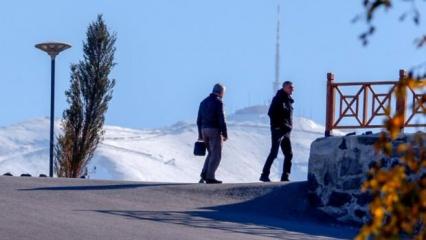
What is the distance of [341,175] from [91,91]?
13.6m

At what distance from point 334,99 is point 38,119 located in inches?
1482

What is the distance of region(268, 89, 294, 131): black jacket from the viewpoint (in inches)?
772

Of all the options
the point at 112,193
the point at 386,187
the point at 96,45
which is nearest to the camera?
the point at 386,187

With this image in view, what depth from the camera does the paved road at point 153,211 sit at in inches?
526

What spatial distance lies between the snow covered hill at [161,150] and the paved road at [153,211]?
26.3 meters

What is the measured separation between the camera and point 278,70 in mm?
38375

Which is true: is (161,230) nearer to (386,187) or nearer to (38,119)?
(386,187)

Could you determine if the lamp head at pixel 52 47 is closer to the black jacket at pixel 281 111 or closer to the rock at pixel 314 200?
the black jacket at pixel 281 111

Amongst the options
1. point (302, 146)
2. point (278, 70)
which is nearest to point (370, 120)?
point (278, 70)

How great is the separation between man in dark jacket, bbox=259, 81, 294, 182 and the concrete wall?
127 cm

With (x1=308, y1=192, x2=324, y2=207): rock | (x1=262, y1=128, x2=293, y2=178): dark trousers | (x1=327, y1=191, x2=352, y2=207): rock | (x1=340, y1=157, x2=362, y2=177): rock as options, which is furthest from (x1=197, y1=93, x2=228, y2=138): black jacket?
(x1=327, y1=191, x2=352, y2=207): rock

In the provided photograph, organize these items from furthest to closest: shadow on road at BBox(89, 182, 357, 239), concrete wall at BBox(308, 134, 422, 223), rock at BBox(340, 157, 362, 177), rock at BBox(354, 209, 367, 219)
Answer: rock at BBox(340, 157, 362, 177), concrete wall at BBox(308, 134, 422, 223), rock at BBox(354, 209, 367, 219), shadow on road at BBox(89, 182, 357, 239)

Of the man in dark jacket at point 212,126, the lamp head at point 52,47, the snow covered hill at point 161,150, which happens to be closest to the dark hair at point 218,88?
the man in dark jacket at point 212,126

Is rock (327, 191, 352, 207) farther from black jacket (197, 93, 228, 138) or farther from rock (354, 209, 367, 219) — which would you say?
black jacket (197, 93, 228, 138)
